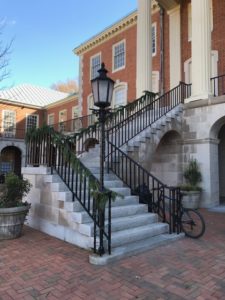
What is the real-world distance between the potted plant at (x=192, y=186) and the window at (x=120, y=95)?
781 cm

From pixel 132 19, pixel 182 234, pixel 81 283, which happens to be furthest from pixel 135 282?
pixel 132 19

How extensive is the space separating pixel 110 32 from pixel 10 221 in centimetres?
1483

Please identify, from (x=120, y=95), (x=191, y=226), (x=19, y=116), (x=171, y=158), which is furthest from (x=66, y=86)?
(x=191, y=226)

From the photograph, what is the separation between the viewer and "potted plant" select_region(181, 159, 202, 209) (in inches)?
326

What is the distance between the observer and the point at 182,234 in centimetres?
509

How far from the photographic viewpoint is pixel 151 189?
20.9 ft

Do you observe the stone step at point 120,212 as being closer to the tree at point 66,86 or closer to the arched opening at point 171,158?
the arched opening at point 171,158

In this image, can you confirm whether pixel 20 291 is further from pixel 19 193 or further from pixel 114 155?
pixel 114 155

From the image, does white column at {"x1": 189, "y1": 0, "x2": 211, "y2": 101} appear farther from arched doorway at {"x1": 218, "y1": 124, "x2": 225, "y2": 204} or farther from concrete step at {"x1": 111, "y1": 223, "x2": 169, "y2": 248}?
concrete step at {"x1": 111, "y1": 223, "x2": 169, "y2": 248}

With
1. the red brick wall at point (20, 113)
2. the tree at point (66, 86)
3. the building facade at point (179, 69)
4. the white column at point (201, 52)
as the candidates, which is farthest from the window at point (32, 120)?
the white column at point (201, 52)

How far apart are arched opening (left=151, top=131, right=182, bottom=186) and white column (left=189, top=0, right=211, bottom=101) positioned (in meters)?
1.61

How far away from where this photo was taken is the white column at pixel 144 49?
11.5m

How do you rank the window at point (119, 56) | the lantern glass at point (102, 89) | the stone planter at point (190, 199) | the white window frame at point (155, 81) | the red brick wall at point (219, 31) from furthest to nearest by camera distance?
the window at point (119, 56), the white window frame at point (155, 81), the red brick wall at point (219, 31), the stone planter at point (190, 199), the lantern glass at point (102, 89)

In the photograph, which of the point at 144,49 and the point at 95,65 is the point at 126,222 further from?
the point at 95,65
